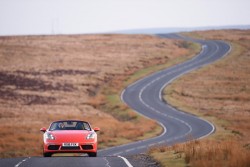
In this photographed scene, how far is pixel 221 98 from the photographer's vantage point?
255ft

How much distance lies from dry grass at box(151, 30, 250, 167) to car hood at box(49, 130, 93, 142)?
3.44m

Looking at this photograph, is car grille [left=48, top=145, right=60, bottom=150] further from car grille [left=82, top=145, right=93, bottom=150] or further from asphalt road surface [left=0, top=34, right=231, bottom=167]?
car grille [left=82, top=145, right=93, bottom=150]

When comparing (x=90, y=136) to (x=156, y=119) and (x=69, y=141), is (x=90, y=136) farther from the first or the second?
(x=156, y=119)

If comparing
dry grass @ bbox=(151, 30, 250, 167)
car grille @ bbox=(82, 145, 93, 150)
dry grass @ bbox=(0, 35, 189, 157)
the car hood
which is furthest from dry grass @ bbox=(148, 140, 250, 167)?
dry grass @ bbox=(0, 35, 189, 157)

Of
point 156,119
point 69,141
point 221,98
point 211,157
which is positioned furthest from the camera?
point 221,98

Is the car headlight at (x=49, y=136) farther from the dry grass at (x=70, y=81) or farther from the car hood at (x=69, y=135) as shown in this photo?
the dry grass at (x=70, y=81)

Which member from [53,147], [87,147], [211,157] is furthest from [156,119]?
[211,157]

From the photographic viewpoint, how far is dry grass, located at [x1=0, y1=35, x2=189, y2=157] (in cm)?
5194

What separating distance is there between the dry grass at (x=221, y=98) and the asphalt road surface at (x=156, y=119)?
1833 millimetres

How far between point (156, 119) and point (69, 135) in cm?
4222

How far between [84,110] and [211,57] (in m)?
51.5

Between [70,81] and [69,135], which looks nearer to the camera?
[69,135]

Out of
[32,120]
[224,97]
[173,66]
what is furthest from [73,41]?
[32,120]

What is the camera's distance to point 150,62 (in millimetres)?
111688
